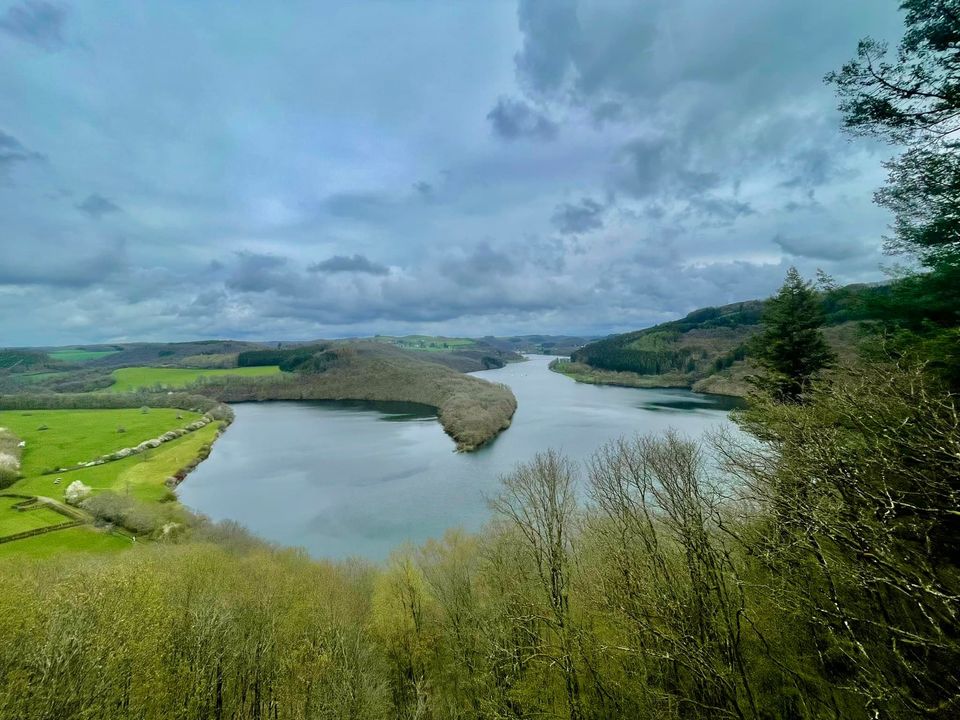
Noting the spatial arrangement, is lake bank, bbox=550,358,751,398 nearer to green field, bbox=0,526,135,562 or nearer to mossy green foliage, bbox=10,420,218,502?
green field, bbox=0,526,135,562

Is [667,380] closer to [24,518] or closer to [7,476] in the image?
[24,518]

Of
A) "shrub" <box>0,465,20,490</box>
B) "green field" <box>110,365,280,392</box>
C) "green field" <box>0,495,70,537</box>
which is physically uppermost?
"green field" <box>110,365,280,392</box>

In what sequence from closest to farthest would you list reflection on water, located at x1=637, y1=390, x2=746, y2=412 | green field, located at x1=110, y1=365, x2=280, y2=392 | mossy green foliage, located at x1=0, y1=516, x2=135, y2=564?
mossy green foliage, located at x1=0, y1=516, x2=135, y2=564 < reflection on water, located at x1=637, y1=390, x2=746, y2=412 < green field, located at x1=110, y1=365, x2=280, y2=392

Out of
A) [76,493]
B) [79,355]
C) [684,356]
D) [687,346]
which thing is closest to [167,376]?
[79,355]

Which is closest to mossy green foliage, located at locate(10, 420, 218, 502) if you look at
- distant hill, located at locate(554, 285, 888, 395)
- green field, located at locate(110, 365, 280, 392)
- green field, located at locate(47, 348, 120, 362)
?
green field, located at locate(110, 365, 280, 392)

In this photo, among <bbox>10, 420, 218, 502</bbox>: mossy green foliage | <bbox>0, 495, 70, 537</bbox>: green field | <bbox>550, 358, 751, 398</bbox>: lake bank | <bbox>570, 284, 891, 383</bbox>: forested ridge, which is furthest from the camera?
<bbox>570, 284, 891, 383</bbox>: forested ridge

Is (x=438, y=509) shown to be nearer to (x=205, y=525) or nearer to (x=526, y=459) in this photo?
(x=526, y=459)
